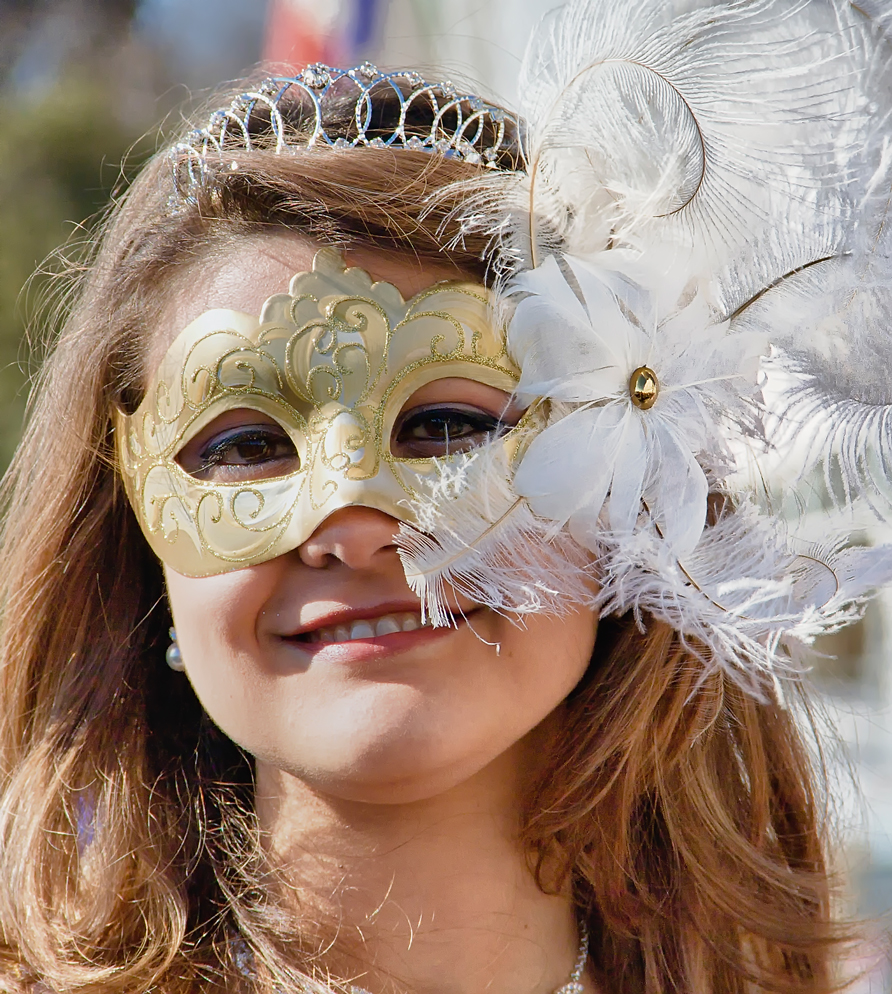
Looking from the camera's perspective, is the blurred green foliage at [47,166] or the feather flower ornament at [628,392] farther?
the blurred green foliage at [47,166]

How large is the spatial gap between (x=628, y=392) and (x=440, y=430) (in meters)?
0.27

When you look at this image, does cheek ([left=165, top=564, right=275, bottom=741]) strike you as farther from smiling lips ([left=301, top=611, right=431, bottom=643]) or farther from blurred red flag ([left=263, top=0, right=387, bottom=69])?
blurred red flag ([left=263, top=0, right=387, bottom=69])

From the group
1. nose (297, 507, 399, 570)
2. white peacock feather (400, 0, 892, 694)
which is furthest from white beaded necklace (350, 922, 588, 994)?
nose (297, 507, 399, 570)

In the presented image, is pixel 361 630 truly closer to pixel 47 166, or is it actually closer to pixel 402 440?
pixel 402 440

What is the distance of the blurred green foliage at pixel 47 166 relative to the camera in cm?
669

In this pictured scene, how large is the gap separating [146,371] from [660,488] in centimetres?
79

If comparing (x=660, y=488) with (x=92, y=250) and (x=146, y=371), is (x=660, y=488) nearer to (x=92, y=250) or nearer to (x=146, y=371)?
(x=146, y=371)

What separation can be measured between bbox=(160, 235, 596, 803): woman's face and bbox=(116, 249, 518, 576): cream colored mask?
0.09 feet

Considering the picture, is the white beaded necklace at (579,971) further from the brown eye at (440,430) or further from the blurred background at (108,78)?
the blurred background at (108,78)

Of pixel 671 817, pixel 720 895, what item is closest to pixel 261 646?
pixel 671 817

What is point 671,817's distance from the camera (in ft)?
5.86

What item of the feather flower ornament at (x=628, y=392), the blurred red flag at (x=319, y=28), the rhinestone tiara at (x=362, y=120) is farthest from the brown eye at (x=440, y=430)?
the blurred red flag at (x=319, y=28)

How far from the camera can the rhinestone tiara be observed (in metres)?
1.63

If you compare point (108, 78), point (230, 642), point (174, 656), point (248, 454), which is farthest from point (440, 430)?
point (108, 78)
